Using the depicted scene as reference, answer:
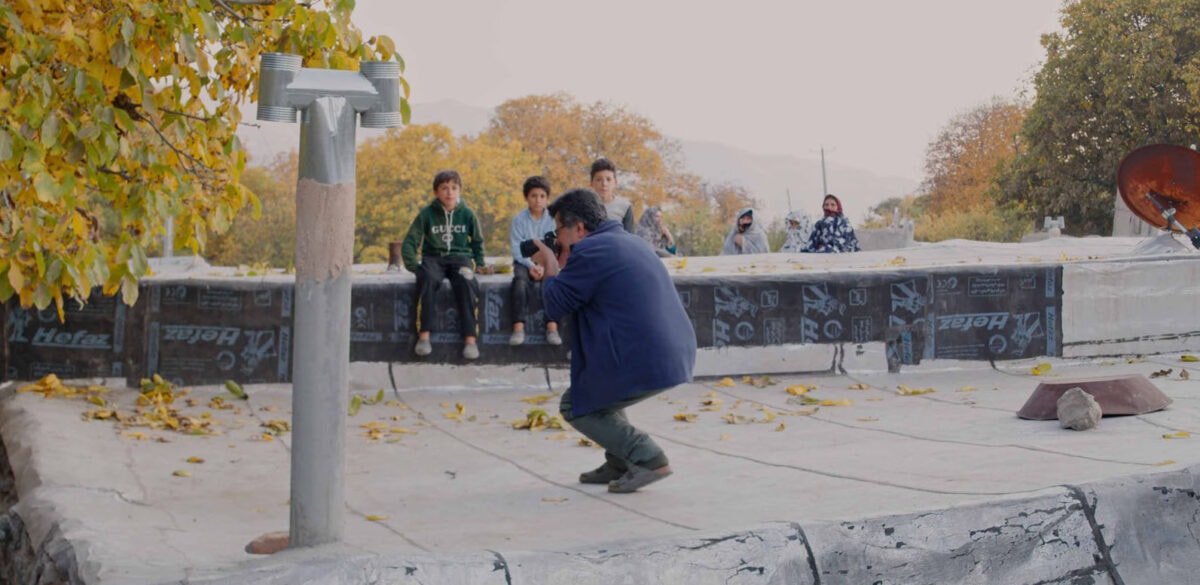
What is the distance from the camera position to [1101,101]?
29.6 metres

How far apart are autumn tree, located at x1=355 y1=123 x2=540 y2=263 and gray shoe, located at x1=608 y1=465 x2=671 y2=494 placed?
39452 mm

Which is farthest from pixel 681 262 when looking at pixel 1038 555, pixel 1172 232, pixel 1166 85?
pixel 1166 85

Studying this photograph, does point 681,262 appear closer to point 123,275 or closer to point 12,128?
point 123,275

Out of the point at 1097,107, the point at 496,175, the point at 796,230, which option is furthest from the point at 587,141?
the point at 796,230

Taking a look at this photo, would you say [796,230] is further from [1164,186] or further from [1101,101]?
[1101,101]

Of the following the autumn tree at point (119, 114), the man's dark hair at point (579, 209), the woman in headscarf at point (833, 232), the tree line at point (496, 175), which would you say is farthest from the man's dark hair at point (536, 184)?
the tree line at point (496, 175)

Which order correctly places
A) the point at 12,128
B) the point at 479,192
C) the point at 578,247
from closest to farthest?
the point at 12,128
the point at 578,247
the point at 479,192

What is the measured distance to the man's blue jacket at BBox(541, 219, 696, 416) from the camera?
5.04 metres

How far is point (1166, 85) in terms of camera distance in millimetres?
28422

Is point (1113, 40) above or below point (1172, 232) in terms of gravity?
above

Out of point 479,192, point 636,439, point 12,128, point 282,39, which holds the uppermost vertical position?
Result: point 479,192

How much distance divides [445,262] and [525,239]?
0.60 m

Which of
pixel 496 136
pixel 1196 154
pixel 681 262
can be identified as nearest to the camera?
pixel 1196 154

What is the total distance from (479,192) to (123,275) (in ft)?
135
